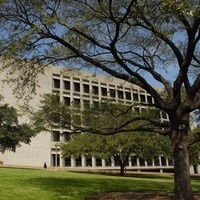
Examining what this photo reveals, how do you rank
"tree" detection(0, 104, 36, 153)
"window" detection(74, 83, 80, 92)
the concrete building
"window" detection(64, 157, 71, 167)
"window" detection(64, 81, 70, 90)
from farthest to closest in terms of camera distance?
"window" detection(74, 83, 80, 92) → "window" detection(64, 81, 70, 90) → "window" detection(64, 157, 71, 167) → the concrete building → "tree" detection(0, 104, 36, 153)

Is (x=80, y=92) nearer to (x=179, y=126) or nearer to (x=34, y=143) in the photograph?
A: (x=34, y=143)

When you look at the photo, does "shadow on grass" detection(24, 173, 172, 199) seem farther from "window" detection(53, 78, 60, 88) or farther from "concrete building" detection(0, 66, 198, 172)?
"window" detection(53, 78, 60, 88)

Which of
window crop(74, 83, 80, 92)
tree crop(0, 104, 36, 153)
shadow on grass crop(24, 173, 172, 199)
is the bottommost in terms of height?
shadow on grass crop(24, 173, 172, 199)

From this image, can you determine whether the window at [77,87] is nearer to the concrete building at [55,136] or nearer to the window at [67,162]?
the concrete building at [55,136]

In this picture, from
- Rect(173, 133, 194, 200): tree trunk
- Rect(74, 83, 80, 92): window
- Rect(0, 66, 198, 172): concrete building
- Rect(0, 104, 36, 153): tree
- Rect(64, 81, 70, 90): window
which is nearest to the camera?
Rect(173, 133, 194, 200): tree trunk

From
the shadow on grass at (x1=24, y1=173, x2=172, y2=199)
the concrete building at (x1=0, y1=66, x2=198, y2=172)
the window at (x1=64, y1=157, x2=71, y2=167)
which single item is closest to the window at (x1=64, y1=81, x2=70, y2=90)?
the concrete building at (x1=0, y1=66, x2=198, y2=172)

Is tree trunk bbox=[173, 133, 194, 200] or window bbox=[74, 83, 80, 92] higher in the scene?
window bbox=[74, 83, 80, 92]

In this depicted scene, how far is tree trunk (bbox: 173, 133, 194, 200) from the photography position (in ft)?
35.8

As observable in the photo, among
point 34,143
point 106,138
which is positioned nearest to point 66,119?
point 106,138

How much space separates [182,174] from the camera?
11117mm

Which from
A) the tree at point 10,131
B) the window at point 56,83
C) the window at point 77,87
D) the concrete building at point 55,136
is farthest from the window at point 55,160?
the tree at point 10,131

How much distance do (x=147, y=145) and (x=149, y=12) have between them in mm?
33131

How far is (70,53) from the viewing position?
13.4 meters

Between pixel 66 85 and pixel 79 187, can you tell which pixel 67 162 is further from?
pixel 79 187
